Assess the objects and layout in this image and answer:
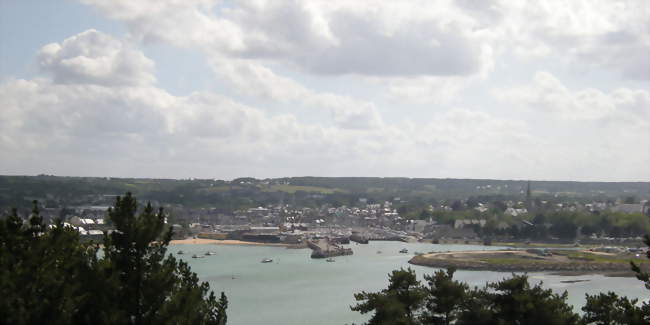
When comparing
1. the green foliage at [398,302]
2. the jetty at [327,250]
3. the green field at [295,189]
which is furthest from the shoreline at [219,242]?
the green field at [295,189]

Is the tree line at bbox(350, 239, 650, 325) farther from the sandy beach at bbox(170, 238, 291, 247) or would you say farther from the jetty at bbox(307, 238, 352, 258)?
the sandy beach at bbox(170, 238, 291, 247)

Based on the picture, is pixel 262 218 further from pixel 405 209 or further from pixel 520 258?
pixel 520 258

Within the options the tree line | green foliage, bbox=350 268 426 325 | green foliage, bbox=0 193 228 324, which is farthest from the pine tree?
the tree line

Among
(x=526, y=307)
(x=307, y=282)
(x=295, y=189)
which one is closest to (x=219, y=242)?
(x=307, y=282)

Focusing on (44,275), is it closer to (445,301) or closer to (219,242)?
(445,301)

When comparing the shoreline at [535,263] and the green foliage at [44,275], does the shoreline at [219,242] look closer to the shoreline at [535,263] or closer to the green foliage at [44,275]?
the shoreline at [535,263]
